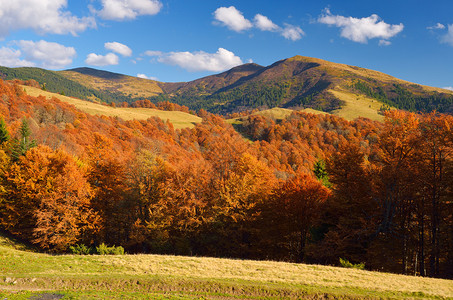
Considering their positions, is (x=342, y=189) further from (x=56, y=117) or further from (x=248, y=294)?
(x=56, y=117)

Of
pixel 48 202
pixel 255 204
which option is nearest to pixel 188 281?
pixel 255 204

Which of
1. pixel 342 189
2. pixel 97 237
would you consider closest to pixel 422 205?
pixel 342 189

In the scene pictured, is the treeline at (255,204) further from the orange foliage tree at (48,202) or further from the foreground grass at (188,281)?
the foreground grass at (188,281)

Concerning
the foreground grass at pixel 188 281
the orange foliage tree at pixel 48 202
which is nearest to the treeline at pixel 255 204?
the orange foliage tree at pixel 48 202

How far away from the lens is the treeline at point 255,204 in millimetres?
29922

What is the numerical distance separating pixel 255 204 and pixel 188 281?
21078 mm

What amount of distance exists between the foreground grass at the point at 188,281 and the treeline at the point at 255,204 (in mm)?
10191

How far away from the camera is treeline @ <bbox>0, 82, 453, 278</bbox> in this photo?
98.2ft

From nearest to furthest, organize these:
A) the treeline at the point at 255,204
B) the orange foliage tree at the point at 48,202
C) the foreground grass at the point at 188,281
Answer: the foreground grass at the point at 188,281 < the treeline at the point at 255,204 < the orange foliage tree at the point at 48,202

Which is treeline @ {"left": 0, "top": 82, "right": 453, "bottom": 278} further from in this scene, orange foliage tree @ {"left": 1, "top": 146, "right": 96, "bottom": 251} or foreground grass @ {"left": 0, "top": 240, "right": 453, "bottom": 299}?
foreground grass @ {"left": 0, "top": 240, "right": 453, "bottom": 299}

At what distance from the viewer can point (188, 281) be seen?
1939 centimetres

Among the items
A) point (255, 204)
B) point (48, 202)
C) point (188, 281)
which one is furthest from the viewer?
point (255, 204)

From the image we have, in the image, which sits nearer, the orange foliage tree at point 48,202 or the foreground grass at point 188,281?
the foreground grass at point 188,281

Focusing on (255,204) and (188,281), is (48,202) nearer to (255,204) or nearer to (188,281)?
(188,281)
